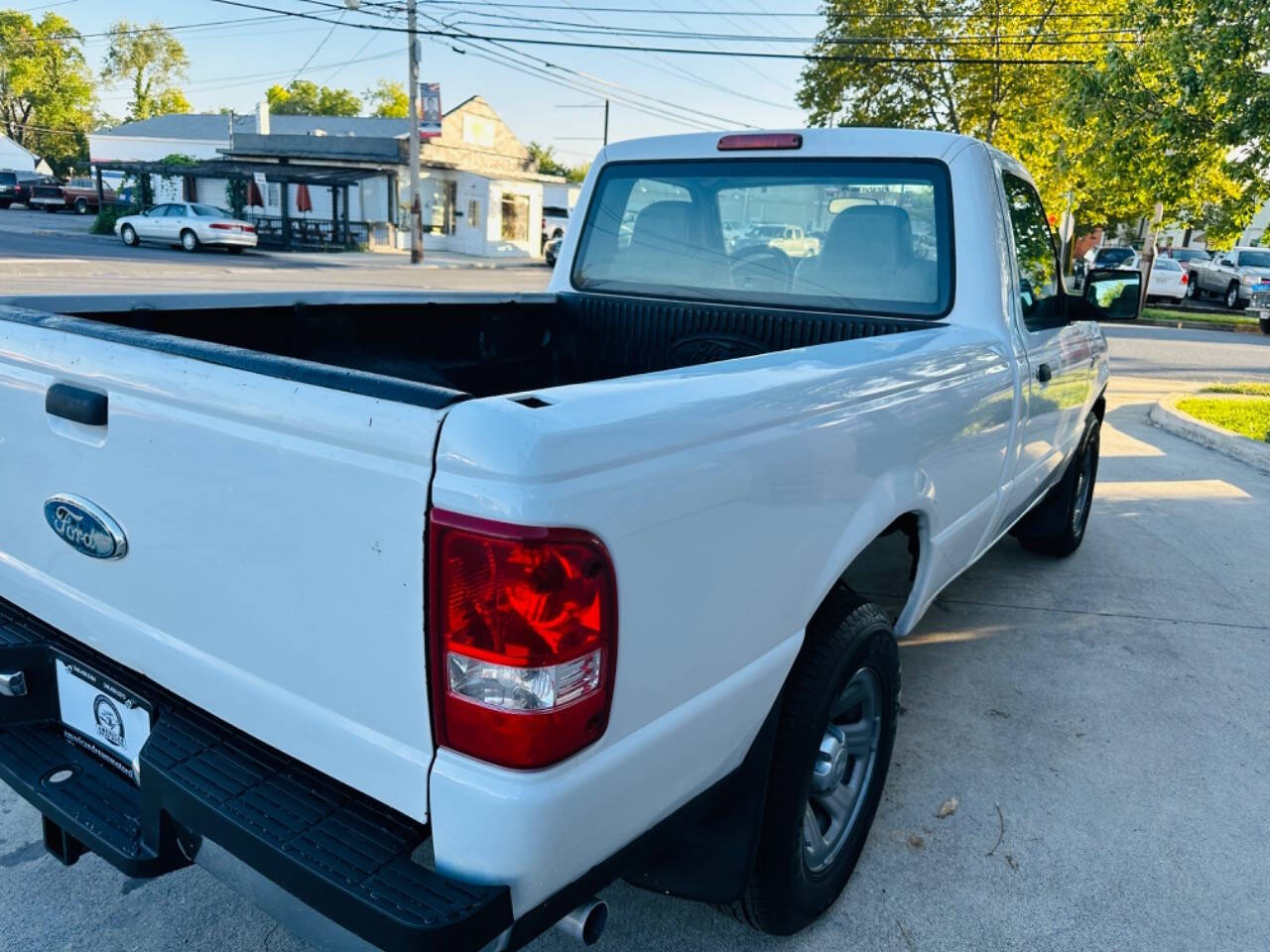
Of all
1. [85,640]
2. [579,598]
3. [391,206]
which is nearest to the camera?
[579,598]

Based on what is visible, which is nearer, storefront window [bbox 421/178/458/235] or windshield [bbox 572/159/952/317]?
windshield [bbox 572/159/952/317]

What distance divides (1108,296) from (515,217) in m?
41.1

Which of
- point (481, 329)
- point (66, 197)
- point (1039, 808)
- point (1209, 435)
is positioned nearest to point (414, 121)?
point (1209, 435)

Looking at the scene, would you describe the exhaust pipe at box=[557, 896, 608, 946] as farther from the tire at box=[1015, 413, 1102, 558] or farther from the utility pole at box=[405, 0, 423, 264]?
the utility pole at box=[405, 0, 423, 264]

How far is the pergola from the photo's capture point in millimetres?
33188

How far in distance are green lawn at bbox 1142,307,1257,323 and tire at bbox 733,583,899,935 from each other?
2337 cm

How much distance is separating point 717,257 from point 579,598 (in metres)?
2.65

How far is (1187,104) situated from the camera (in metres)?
9.43

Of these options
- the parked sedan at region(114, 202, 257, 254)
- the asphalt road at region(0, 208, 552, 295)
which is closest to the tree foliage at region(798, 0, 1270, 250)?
the asphalt road at region(0, 208, 552, 295)

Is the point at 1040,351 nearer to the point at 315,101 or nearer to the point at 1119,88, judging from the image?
the point at 1119,88

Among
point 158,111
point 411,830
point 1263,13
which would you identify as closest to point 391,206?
point 1263,13

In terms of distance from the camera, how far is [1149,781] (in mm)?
3217

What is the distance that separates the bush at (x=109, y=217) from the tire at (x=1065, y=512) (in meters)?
35.9

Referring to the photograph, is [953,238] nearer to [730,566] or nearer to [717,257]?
[717,257]
